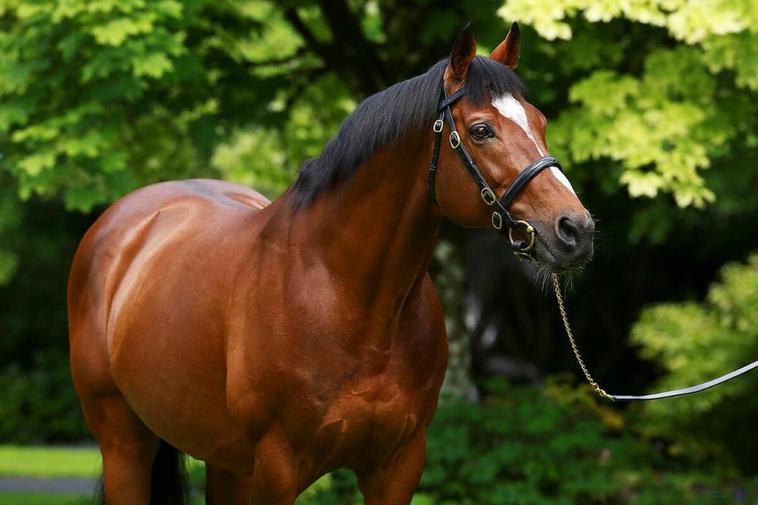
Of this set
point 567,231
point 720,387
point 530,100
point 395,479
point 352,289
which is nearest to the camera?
point 567,231

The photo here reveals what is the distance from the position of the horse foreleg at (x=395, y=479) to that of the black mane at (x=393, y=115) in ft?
2.97

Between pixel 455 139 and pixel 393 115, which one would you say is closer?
pixel 455 139

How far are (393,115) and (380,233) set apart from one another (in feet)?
1.25

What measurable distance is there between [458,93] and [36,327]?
14480mm

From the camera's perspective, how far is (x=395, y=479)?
148 inches

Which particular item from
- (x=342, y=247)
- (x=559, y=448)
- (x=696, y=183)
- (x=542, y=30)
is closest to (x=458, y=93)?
(x=342, y=247)

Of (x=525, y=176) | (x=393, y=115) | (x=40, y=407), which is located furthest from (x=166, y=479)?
(x=40, y=407)

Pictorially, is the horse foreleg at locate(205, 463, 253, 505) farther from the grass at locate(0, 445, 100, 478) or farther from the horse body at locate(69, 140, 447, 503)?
the grass at locate(0, 445, 100, 478)

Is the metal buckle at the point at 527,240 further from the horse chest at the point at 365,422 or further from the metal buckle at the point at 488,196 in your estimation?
the horse chest at the point at 365,422

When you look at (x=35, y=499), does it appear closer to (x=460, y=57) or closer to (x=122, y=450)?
(x=122, y=450)

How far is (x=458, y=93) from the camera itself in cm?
339

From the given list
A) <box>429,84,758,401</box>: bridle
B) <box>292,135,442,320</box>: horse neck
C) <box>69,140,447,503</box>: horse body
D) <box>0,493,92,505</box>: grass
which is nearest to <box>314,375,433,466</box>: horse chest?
<box>69,140,447,503</box>: horse body

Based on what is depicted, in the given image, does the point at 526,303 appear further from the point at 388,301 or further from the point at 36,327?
the point at 388,301

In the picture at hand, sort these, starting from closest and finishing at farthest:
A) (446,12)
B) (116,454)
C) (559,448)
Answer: (116,454)
(446,12)
(559,448)
